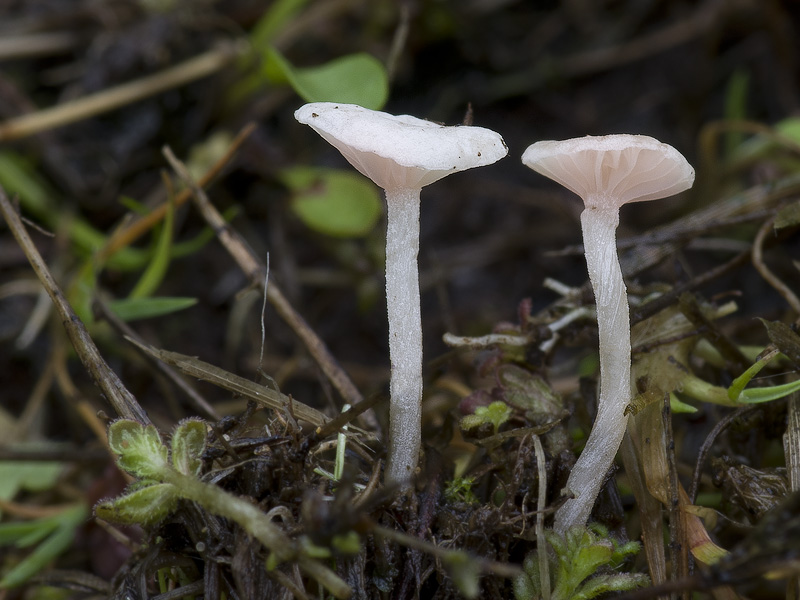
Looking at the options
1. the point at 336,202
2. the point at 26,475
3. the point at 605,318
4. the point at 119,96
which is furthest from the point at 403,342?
the point at 119,96

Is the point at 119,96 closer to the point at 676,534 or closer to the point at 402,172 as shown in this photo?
the point at 402,172

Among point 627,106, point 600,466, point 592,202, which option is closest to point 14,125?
point 592,202

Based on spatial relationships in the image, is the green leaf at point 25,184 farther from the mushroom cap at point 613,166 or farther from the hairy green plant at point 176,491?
the mushroom cap at point 613,166

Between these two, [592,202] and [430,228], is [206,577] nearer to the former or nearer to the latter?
[592,202]

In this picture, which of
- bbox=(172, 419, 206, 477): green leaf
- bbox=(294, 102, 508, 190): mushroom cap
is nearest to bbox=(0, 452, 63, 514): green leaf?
bbox=(172, 419, 206, 477): green leaf

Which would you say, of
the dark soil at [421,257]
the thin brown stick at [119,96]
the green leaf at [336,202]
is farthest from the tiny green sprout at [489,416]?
the thin brown stick at [119,96]

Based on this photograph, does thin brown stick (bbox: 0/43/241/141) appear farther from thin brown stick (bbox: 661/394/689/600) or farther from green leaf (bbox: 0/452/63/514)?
thin brown stick (bbox: 661/394/689/600)
